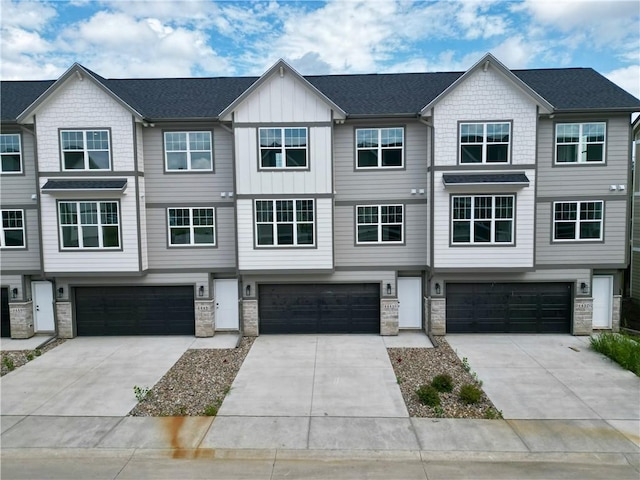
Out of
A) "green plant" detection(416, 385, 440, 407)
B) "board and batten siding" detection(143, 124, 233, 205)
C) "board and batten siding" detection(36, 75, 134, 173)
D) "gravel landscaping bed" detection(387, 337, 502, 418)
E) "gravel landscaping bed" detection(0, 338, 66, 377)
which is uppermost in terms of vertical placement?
"board and batten siding" detection(36, 75, 134, 173)

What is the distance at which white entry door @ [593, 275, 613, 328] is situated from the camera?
50.5 feet

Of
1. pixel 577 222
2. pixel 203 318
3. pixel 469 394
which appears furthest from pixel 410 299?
pixel 203 318

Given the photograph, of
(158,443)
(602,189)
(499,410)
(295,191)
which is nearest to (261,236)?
(295,191)

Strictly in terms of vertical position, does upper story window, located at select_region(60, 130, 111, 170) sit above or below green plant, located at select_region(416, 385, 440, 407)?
above

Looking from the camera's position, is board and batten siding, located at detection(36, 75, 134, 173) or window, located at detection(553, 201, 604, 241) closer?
board and batten siding, located at detection(36, 75, 134, 173)

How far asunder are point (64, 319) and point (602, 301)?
19630mm

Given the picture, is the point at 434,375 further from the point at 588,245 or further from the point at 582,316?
the point at 588,245

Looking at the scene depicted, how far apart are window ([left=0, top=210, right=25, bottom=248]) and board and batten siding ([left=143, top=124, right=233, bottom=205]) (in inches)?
184

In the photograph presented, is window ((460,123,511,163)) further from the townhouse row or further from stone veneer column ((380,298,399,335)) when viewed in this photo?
stone veneer column ((380,298,399,335))

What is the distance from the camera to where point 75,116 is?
46.8 feet

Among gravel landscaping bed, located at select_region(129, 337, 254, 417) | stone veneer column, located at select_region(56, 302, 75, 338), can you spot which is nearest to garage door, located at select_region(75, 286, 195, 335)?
stone veneer column, located at select_region(56, 302, 75, 338)

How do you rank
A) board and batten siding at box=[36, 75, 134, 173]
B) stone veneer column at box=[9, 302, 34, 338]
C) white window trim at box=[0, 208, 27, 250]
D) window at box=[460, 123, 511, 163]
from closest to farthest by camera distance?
window at box=[460, 123, 511, 163] < board and batten siding at box=[36, 75, 134, 173] < white window trim at box=[0, 208, 27, 250] < stone veneer column at box=[9, 302, 34, 338]

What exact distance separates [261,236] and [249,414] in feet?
21.6

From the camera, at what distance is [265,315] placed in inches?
Answer: 619
